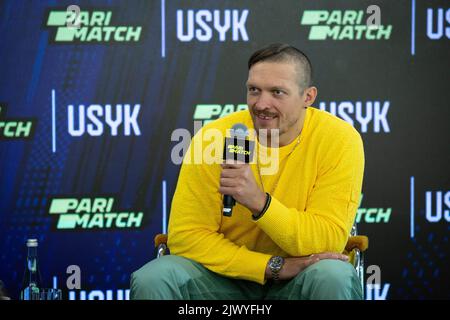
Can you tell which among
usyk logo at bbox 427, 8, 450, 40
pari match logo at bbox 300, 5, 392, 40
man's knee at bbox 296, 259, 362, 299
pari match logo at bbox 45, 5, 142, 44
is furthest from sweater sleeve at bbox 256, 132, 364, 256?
pari match logo at bbox 45, 5, 142, 44

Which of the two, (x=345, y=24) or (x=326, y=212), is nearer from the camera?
(x=326, y=212)

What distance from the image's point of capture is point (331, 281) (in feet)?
9.62

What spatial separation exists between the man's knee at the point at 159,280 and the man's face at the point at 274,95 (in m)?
0.65

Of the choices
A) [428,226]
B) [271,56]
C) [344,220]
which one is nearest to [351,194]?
[344,220]

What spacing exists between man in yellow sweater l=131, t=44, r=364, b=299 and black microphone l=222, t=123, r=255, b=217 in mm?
37

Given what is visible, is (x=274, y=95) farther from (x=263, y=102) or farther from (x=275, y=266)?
(x=275, y=266)

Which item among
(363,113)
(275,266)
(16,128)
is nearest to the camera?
(275,266)

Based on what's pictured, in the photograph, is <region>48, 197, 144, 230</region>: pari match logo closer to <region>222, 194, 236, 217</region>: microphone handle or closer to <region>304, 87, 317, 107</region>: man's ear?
<region>304, 87, 317, 107</region>: man's ear

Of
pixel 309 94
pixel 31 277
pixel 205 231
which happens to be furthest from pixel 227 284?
pixel 31 277

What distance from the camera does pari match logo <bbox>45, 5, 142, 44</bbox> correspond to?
4633mm

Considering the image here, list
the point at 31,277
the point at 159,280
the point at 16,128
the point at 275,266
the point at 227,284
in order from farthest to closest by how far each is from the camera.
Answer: the point at 16,128
the point at 31,277
the point at 227,284
the point at 275,266
the point at 159,280

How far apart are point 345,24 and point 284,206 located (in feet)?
6.24

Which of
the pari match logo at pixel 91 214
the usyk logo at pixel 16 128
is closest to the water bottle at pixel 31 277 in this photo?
the pari match logo at pixel 91 214

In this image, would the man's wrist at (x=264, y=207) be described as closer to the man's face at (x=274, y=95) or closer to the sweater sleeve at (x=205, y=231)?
the sweater sleeve at (x=205, y=231)
